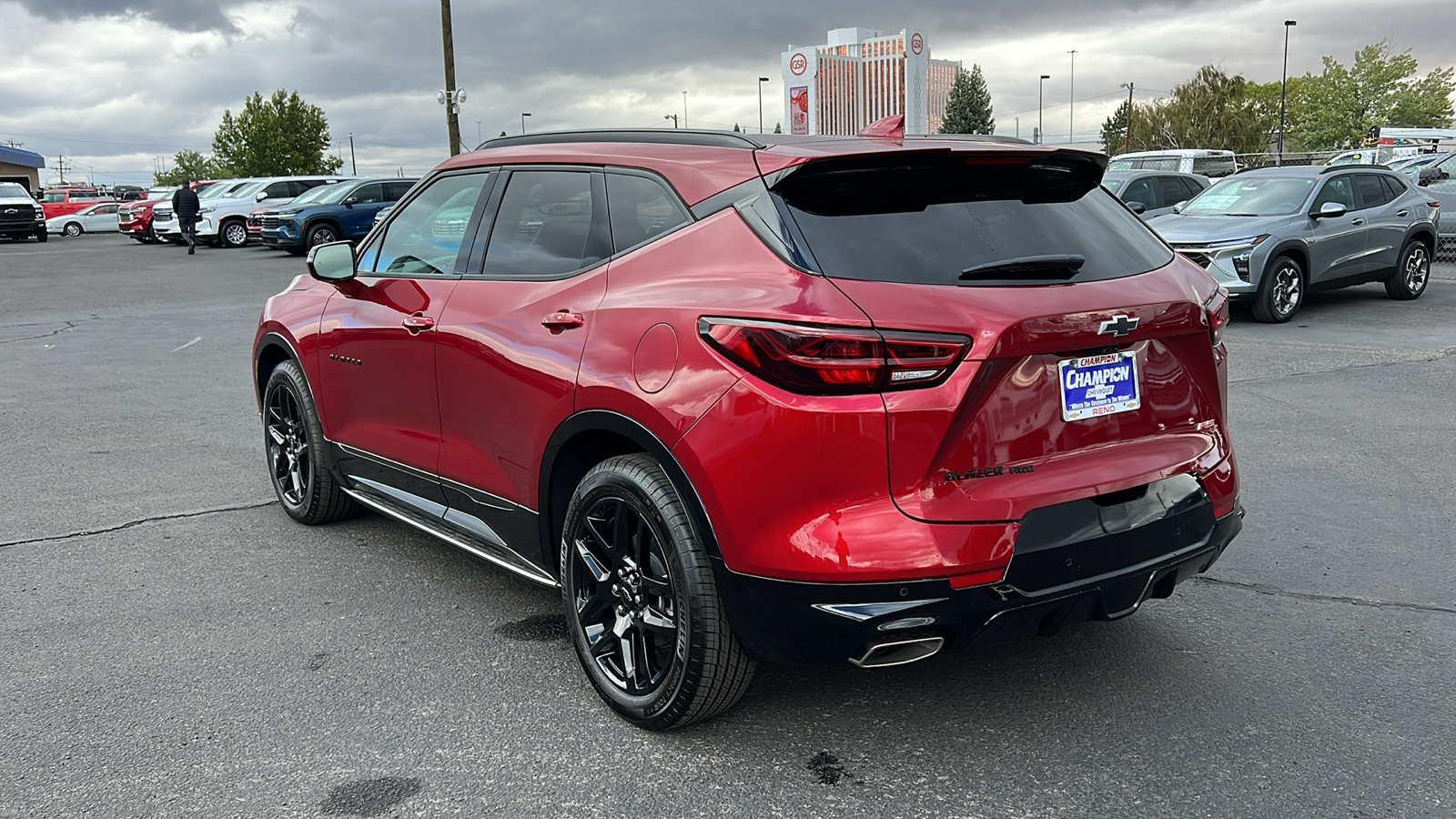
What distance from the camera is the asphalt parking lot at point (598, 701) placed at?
3000 millimetres

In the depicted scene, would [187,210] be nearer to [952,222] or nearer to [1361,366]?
[1361,366]

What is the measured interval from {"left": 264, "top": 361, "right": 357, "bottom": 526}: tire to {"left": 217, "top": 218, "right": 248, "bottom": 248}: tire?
87.7ft

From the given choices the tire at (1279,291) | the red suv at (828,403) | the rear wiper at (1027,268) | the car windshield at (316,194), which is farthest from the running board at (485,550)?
the car windshield at (316,194)

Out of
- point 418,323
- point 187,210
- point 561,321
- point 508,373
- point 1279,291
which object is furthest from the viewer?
point 187,210

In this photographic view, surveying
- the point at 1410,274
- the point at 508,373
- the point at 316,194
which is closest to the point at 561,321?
the point at 508,373

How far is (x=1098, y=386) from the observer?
3.02 meters

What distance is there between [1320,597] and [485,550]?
3070 mm

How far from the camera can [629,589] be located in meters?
3.37

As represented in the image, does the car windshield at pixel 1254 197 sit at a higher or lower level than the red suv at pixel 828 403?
higher

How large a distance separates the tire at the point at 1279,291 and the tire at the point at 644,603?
10.8 m

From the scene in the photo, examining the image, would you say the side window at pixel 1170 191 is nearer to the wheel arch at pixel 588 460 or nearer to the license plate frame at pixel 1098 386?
the license plate frame at pixel 1098 386

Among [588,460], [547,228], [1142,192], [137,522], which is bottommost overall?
[137,522]

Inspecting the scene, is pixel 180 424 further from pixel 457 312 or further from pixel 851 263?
pixel 851 263

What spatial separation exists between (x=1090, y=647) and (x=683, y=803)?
5.32 feet
